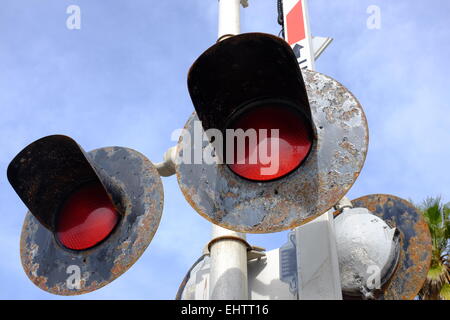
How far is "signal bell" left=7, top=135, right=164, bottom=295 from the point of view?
3584 millimetres

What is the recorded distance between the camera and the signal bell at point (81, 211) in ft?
11.8

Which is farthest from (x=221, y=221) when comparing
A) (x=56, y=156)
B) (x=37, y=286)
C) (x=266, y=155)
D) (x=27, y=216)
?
(x=27, y=216)

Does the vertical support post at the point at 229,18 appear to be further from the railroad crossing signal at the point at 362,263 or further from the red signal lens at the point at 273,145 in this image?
the railroad crossing signal at the point at 362,263

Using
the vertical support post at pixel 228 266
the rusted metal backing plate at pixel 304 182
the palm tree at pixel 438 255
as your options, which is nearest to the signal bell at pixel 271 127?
the rusted metal backing plate at pixel 304 182

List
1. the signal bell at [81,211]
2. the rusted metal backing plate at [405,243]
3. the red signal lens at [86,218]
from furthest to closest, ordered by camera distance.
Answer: the rusted metal backing plate at [405,243], the red signal lens at [86,218], the signal bell at [81,211]

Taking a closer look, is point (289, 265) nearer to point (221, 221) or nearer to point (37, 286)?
point (221, 221)

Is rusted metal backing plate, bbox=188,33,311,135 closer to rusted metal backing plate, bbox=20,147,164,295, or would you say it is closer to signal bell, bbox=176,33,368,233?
signal bell, bbox=176,33,368,233

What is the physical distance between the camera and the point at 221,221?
290 centimetres

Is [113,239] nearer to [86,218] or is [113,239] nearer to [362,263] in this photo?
[86,218]

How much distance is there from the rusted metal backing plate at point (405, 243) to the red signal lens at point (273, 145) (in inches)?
62.1

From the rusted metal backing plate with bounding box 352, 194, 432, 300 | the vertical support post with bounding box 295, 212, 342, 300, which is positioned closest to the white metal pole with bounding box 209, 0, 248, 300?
the vertical support post with bounding box 295, 212, 342, 300

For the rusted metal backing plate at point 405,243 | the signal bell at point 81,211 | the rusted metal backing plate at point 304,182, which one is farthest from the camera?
the rusted metal backing plate at point 405,243

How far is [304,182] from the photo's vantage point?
2859mm
